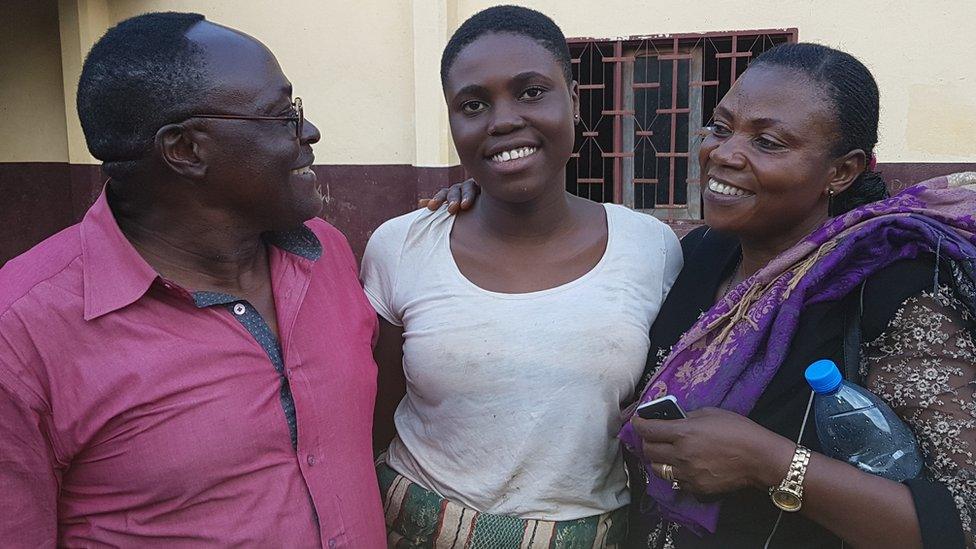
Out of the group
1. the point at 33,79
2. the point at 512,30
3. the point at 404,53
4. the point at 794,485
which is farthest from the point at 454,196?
the point at 33,79

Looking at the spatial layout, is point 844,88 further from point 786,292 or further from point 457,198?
point 457,198

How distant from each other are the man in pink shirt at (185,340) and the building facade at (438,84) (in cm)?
439

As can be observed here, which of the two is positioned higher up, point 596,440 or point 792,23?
point 792,23

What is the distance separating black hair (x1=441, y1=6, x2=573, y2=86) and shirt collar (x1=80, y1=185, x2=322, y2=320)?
35.3 inches

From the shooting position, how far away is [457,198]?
86.0 inches

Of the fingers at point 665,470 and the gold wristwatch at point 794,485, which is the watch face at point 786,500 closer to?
the gold wristwatch at point 794,485

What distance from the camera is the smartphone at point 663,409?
5.27 feet

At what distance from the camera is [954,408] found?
141 cm

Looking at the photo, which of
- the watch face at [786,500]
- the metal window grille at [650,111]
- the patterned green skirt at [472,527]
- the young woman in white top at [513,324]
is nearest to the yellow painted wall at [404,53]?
the metal window grille at [650,111]

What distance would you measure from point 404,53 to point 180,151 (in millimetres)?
4759

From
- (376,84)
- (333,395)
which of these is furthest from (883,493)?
(376,84)

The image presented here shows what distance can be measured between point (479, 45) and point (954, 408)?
128cm

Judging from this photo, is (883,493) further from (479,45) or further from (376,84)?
(376,84)

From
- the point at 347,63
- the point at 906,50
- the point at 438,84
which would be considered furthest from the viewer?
the point at 347,63
